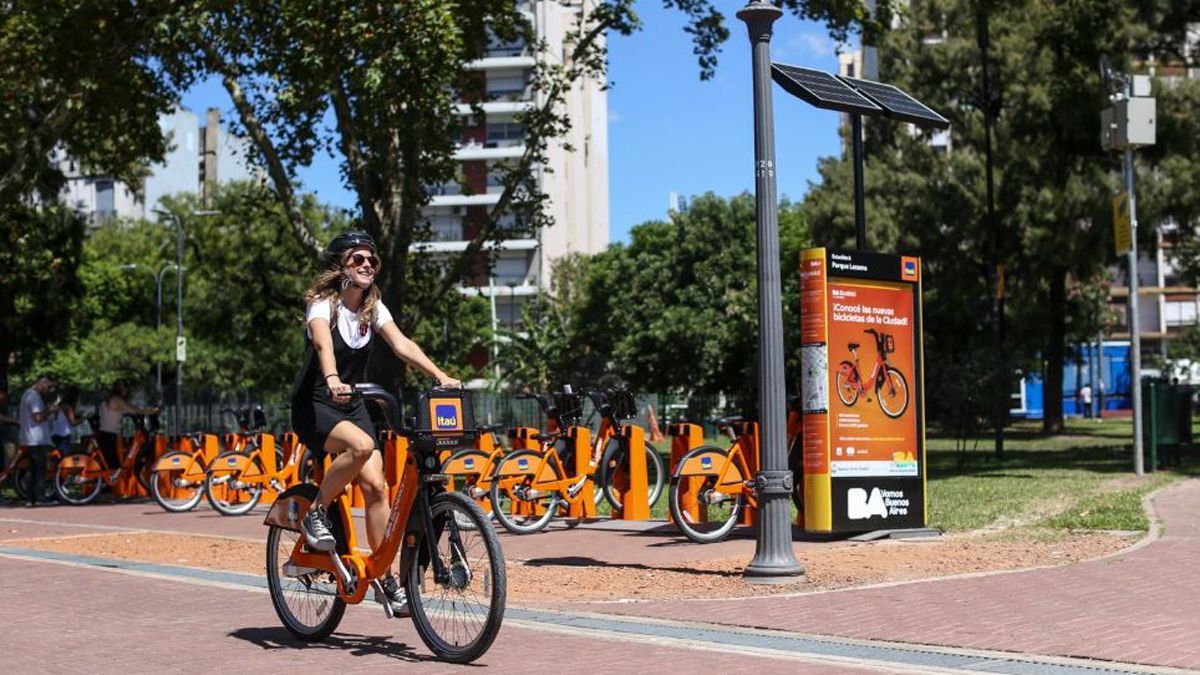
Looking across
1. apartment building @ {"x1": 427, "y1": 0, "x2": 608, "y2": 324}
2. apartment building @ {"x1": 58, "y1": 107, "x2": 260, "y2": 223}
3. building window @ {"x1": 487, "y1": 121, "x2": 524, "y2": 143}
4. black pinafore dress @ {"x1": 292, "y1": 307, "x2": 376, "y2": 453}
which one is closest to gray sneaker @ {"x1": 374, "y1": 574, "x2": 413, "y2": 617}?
black pinafore dress @ {"x1": 292, "y1": 307, "x2": 376, "y2": 453}

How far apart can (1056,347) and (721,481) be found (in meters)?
30.7

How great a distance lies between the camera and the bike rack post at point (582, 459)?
14.8 metres

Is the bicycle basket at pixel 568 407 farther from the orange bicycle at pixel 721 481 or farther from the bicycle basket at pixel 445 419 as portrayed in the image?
the bicycle basket at pixel 445 419

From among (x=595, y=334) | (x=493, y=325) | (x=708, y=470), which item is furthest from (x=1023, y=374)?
(x=493, y=325)

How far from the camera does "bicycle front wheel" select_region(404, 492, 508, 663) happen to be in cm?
643

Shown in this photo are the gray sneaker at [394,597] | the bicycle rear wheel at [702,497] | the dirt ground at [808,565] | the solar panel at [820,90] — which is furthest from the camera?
the bicycle rear wheel at [702,497]

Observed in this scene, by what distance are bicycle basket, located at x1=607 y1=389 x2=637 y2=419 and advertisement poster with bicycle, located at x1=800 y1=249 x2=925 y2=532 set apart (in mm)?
2719

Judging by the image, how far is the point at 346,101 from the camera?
24156mm

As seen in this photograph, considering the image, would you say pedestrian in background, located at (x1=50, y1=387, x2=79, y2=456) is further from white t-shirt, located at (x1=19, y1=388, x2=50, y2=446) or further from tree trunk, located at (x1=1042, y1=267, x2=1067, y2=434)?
tree trunk, located at (x1=1042, y1=267, x2=1067, y2=434)

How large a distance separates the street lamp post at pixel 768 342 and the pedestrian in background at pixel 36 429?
14.8m

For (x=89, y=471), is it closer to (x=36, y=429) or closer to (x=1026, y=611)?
(x=36, y=429)

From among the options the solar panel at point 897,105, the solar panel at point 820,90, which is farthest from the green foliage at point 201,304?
the solar panel at point 820,90

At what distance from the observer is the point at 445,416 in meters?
6.85

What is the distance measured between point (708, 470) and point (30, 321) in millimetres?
28132
